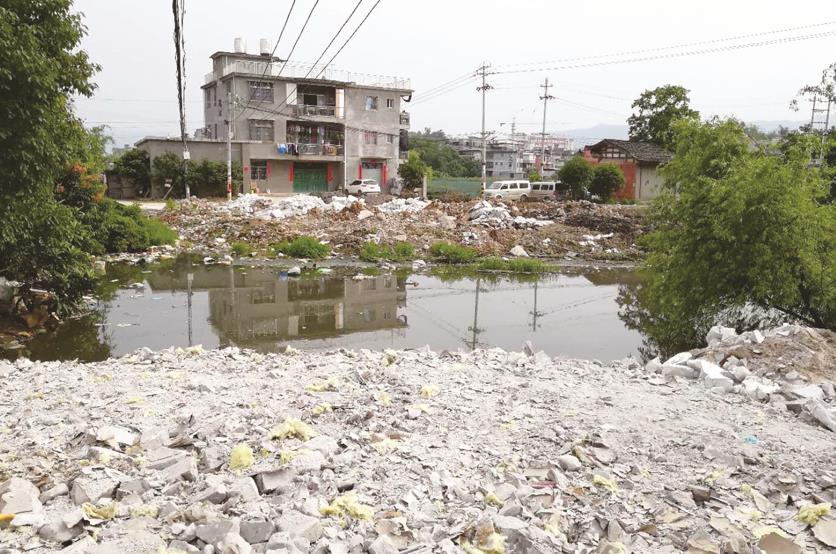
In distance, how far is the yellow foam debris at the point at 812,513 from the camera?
4031 mm

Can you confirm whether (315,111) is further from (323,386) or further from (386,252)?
(323,386)

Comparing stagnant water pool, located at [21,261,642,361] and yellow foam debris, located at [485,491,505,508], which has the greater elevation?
yellow foam debris, located at [485,491,505,508]

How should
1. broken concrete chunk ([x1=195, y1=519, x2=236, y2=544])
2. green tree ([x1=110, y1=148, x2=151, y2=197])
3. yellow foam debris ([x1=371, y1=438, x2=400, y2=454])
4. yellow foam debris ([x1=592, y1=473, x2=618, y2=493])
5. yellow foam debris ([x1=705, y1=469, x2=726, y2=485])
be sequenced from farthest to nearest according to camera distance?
green tree ([x1=110, y1=148, x2=151, y2=197]) → yellow foam debris ([x1=371, y1=438, x2=400, y2=454]) → yellow foam debris ([x1=705, y1=469, x2=726, y2=485]) → yellow foam debris ([x1=592, y1=473, x2=618, y2=493]) → broken concrete chunk ([x1=195, y1=519, x2=236, y2=544])

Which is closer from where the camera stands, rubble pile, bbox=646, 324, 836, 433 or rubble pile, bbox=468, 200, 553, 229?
rubble pile, bbox=646, 324, 836, 433

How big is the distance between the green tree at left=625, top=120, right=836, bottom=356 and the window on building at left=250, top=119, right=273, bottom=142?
33.8m

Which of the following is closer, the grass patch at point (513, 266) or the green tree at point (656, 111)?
the grass patch at point (513, 266)

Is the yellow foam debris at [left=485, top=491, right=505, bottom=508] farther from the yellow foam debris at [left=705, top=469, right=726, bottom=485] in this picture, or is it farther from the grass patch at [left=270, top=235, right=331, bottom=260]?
the grass patch at [left=270, top=235, right=331, bottom=260]

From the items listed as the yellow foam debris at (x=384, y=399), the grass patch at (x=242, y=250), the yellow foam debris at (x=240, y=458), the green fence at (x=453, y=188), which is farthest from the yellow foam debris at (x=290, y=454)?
the green fence at (x=453, y=188)

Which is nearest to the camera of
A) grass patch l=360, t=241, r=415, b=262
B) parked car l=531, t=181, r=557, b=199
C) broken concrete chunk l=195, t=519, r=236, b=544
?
broken concrete chunk l=195, t=519, r=236, b=544

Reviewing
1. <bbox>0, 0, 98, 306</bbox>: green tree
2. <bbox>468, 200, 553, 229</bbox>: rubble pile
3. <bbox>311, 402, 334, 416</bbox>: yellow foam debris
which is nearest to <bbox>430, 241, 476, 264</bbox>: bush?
<bbox>468, 200, 553, 229</bbox>: rubble pile

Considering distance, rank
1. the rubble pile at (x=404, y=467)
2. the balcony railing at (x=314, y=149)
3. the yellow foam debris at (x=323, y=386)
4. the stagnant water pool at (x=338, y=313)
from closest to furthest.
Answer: the rubble pile at (x=404, y=467)
the yellow foam debris at (x=323, y=386)
the stagnant water pool at (x=338, y=313)
the balcony railing at (x=314, y=149)

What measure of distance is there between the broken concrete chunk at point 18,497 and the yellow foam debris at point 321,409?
2.21 meters

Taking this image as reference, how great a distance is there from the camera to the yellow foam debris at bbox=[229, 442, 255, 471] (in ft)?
15.2

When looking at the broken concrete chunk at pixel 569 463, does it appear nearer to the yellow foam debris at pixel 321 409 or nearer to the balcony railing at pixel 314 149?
the yellow foam debris at pixel 321 409
